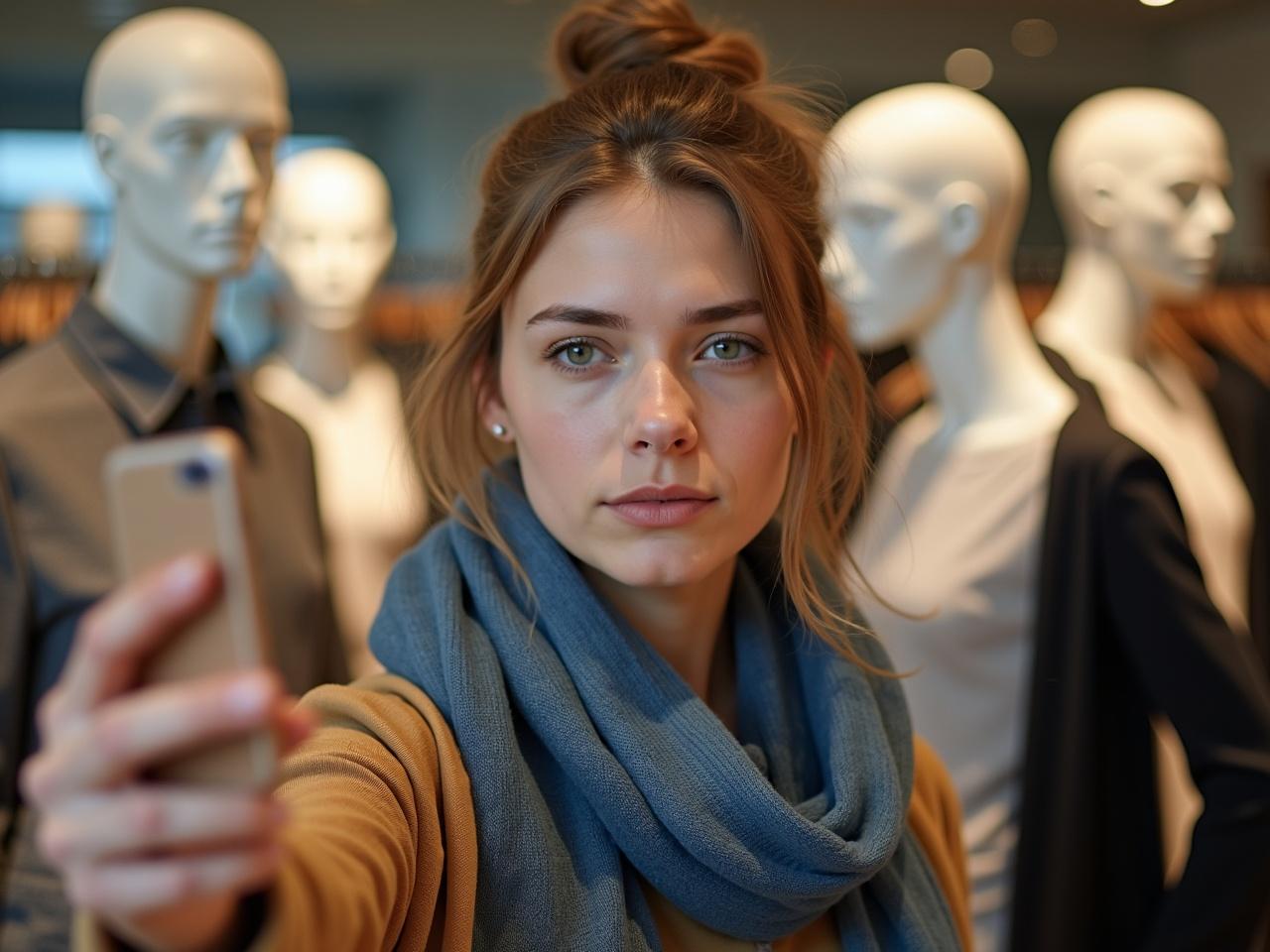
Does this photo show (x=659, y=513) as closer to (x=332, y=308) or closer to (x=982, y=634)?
(x=982, y=634)

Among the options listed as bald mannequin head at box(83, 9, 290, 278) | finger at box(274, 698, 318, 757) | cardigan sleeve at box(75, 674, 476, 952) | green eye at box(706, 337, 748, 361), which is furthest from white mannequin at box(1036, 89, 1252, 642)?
finger at box(274, 698, 318, 757)

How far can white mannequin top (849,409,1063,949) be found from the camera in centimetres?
194

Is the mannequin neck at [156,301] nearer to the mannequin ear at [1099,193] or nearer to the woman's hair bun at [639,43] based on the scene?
the woman's hair bun at [639,43]

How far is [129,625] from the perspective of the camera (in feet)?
1.73

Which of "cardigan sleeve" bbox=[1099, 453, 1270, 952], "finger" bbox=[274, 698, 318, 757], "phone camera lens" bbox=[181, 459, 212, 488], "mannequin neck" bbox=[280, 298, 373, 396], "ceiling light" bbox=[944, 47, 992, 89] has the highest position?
"ceiling light" bbox=[944, 47, 992, 89]

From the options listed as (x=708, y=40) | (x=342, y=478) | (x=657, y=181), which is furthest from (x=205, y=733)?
(x=342, y=478)

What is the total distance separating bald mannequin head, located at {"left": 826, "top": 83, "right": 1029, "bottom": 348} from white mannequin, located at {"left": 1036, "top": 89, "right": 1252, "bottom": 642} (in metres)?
0.46

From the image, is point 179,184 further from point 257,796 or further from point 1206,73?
point 1206,73

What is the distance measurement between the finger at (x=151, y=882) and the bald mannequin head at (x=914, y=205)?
5.63 ft

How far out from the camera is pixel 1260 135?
607 cm

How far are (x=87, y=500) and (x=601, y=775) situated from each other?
93 centimetres

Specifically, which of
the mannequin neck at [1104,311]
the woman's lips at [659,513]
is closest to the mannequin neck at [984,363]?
the mannequin neck at [1104,311]

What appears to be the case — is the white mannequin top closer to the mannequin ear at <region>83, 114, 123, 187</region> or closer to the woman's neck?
the woman's neck

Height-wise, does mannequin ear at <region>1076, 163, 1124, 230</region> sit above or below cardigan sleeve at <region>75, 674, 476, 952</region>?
above
